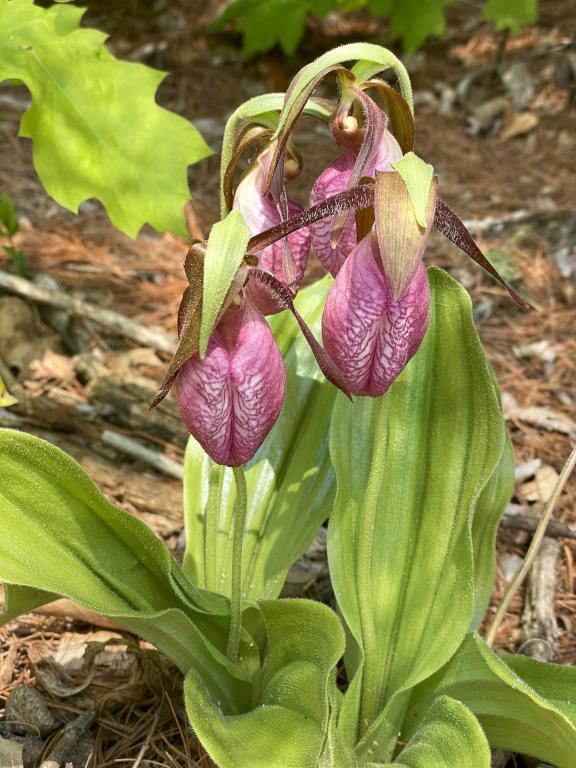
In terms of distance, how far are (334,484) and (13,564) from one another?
729 mm

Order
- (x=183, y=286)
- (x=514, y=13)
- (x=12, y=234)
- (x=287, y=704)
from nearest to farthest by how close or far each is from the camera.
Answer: (x=287, y=704), (x=12, y=234), (x=183, y=286), (x=514, y=13)

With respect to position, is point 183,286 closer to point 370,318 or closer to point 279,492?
point 279,492

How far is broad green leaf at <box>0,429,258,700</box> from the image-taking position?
1.46 meters

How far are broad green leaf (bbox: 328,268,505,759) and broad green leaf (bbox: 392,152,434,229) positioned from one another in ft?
1.62

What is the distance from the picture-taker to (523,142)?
4.30m

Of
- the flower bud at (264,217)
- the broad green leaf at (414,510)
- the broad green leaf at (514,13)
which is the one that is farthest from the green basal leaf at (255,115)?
the broad green leaf at (514,13)

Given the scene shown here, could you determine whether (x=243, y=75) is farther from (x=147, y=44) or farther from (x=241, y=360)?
(x=241, y=360)

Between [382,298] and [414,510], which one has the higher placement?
[382,298]

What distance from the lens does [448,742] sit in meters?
1.42

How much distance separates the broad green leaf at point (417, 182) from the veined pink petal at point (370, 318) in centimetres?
9

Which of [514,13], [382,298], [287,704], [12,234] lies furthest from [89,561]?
[514,13]

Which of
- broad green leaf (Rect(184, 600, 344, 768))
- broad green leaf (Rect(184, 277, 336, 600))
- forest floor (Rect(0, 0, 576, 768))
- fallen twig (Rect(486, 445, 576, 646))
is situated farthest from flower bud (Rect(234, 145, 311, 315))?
forest floor (Rect(0, 0, 576, 768))

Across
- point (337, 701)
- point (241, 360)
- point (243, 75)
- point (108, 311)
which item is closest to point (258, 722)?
point (337, 701)

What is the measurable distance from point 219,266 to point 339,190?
40 centimetres
